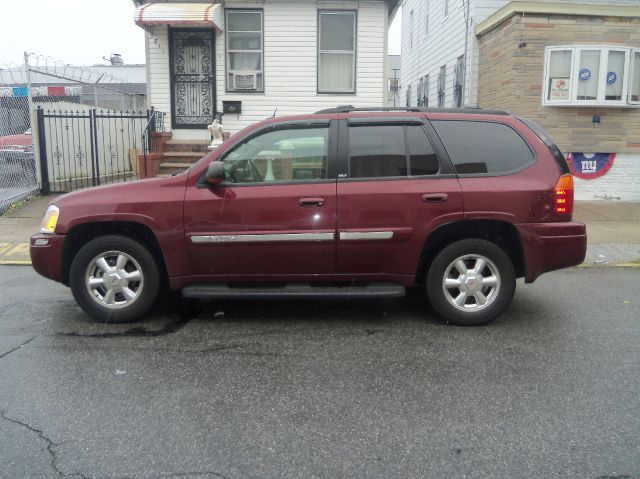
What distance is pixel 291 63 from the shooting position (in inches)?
547

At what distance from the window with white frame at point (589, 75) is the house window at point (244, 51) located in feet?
20.8

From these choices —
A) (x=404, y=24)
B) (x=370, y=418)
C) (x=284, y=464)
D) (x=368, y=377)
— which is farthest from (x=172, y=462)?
(x=404, y=24)

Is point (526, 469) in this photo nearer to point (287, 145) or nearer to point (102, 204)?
point (287, 145)

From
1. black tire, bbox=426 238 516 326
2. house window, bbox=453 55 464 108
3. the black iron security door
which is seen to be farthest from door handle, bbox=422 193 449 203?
house window, bbox=453 55 464 108

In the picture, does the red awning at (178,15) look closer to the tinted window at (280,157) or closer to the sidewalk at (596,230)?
the sidewalk at (596,230)

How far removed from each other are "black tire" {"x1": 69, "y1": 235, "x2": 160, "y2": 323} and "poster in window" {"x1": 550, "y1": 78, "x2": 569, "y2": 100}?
9.77m

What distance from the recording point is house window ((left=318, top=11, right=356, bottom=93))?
543 inches

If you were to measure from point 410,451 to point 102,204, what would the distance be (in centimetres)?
330

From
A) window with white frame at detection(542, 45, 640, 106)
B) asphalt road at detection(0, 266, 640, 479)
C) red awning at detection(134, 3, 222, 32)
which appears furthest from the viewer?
red awning at detection(134, 3, 222, 32)

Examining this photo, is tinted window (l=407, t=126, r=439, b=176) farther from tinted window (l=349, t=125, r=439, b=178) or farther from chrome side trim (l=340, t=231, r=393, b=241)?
chrome side trim (l=340, t=231, r=393, b=241)

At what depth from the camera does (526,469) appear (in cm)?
288

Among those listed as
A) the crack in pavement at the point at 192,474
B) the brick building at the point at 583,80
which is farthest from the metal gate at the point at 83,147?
the crack in pavement at the point at 192,474

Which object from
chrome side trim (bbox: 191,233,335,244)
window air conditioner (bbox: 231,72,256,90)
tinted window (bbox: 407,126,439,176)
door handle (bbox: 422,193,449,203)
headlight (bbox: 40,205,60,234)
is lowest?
chrome side trim (bbox: 191,233,335,244)

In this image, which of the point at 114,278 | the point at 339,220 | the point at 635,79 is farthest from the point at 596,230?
the point at 114,278
